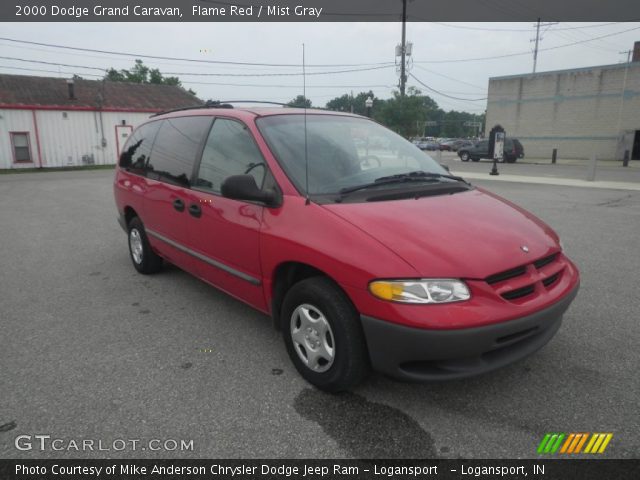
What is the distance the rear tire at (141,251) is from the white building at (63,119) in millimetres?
24797

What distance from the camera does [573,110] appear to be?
31781mm

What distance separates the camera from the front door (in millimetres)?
3211

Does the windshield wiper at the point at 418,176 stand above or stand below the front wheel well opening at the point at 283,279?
above

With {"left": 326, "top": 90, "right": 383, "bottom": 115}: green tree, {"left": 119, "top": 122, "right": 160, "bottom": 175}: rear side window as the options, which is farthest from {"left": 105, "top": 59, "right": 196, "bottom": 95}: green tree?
{"left": 119, "top": 122, "right": 160, "bottom": 175}: rear side window

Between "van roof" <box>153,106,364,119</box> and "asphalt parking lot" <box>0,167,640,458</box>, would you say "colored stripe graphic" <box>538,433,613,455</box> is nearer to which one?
"asphalt parking lot" <box>0,167,640,458</box>

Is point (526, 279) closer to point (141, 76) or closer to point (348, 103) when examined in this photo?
point (348, 103)

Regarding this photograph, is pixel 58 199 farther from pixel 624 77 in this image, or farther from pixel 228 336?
pixel 624 77

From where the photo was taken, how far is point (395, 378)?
246cm

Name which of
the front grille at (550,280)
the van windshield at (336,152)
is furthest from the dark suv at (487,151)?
the front grille at (550,280)

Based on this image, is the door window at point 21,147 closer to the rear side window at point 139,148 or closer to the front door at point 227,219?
the rear side window at point 139,148

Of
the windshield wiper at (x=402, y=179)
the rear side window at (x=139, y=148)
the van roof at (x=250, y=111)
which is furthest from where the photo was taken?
the rear side window at (x=139, y=148)

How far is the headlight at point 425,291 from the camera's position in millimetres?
2328

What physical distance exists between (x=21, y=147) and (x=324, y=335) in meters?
28.5

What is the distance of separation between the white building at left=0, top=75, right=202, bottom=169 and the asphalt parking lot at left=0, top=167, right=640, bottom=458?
2469cm
